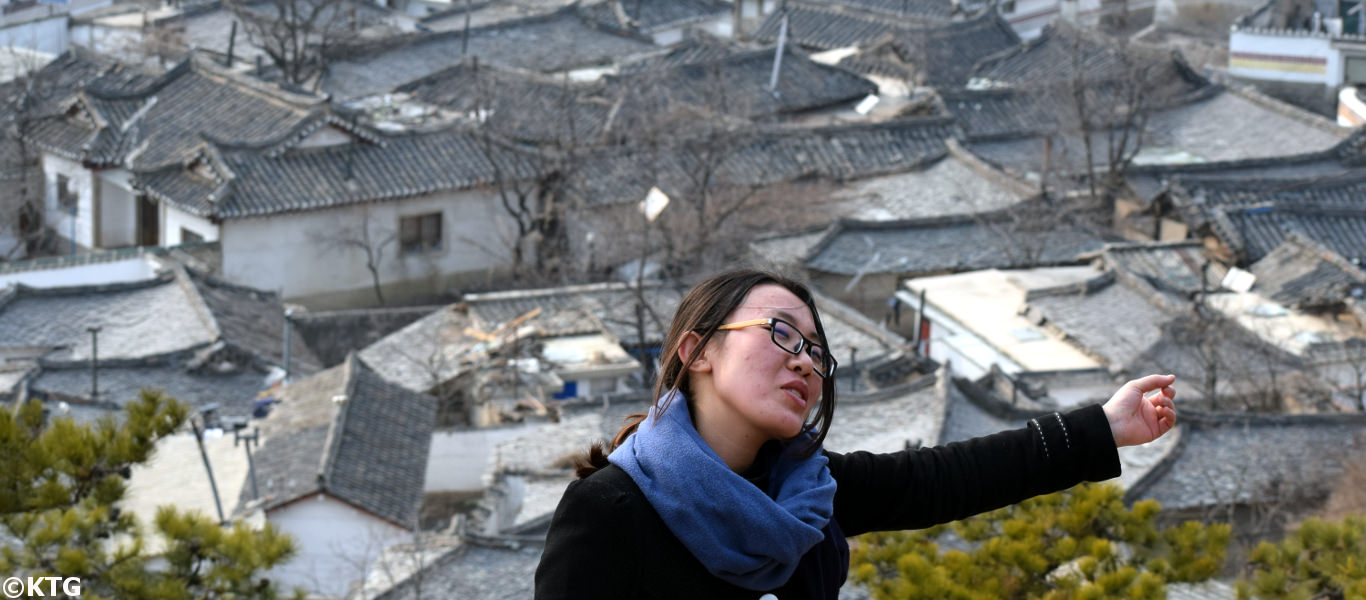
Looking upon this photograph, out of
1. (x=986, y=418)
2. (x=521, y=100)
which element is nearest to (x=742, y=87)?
(x=521, y=100)

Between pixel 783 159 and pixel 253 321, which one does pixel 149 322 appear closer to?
pixel 253 321

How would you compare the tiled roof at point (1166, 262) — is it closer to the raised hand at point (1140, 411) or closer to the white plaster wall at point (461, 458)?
the white plaster wall at point (461, 458)

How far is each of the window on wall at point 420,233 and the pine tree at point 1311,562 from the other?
68.4 ft

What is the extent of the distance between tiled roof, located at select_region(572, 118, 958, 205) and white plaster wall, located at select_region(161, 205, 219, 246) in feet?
17.7

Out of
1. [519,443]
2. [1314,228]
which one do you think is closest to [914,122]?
[1314,228]

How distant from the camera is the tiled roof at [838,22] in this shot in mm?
40031

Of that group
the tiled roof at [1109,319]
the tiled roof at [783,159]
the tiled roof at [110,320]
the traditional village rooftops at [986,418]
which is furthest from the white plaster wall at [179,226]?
the traditional village rooftops at [986,418]

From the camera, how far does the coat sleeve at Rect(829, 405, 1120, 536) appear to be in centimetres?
407

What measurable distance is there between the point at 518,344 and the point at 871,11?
22.1 meters

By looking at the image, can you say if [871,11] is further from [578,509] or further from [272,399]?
[578,509]

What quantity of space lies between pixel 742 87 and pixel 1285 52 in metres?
11.3

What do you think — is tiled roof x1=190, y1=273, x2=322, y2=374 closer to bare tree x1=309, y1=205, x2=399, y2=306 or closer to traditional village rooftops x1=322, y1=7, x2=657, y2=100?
bare tree x1=309, y1=205, x2=399, y2=306

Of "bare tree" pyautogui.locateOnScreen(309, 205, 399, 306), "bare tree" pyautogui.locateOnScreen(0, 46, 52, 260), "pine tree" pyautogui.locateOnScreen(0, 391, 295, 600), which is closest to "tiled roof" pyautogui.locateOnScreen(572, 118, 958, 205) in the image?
"bare tree" pyautogui.locateOnScreen(309, 205, 399, 306)

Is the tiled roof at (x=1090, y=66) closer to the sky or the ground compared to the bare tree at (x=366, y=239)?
closer to the sky
